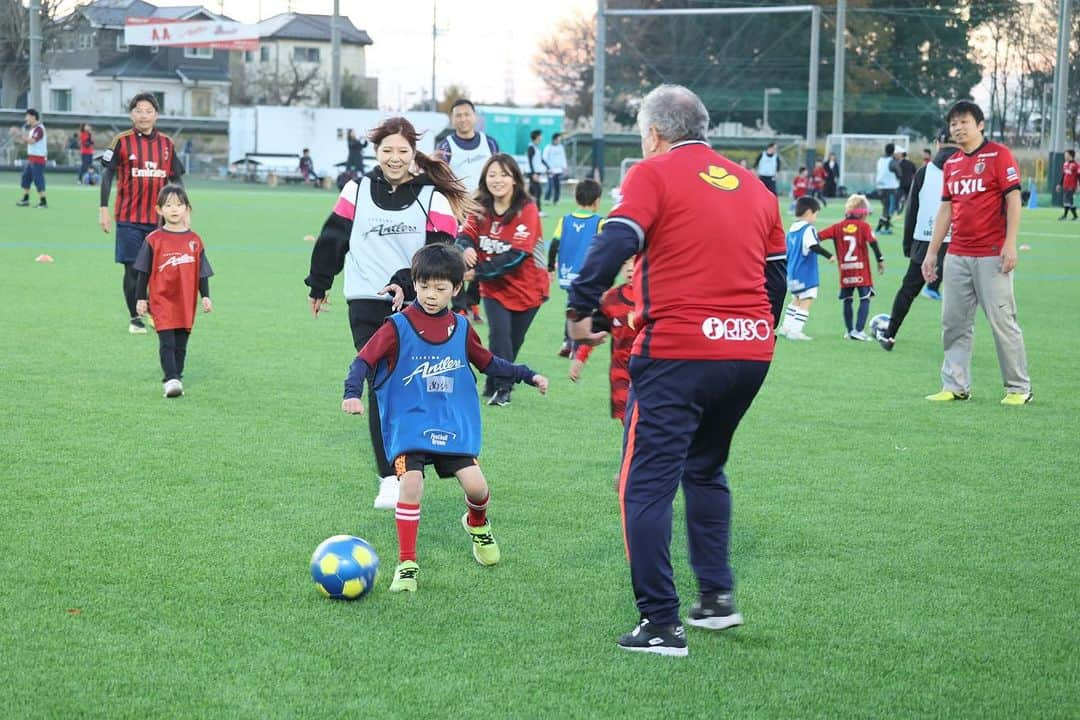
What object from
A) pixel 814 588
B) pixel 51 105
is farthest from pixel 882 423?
pixel 51 105

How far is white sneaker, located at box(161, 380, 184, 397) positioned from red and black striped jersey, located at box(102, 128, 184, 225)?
2854mm

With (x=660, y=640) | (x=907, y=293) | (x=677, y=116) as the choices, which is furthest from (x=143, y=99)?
(x=660, y=640)

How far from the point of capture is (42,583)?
209 inches

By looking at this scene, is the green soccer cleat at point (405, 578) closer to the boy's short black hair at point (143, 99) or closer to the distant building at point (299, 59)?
the boy's short black hair at point (143, 99)

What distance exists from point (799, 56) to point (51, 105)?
2338 inches

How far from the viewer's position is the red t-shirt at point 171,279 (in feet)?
31.6

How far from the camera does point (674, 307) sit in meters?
4.55

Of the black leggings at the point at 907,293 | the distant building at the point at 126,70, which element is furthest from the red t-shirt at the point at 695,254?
the distant building at the point at 126,70

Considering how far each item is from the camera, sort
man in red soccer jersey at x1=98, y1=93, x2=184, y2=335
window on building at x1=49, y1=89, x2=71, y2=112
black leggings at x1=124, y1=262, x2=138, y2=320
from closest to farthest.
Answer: man in red soccer jersey at x1=98, y1=93, x2=184, y2=335 → black leggings at x1=124, y1=262, x2=138, y2=320 → window on building at x1=49, y1=89, x2=71, y2=112

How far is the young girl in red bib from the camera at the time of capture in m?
9.61

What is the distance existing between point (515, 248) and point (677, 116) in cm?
487

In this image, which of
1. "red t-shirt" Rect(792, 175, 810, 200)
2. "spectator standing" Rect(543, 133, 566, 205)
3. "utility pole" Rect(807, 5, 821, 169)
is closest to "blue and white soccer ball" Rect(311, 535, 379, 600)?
"spectator standing" Rect(543, 133, 566, 205)

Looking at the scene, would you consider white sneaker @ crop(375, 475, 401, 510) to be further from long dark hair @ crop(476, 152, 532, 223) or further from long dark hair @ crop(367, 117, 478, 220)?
long dark hair @ crop(476, 152, 532, 223)

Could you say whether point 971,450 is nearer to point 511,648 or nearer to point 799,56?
point 511,648
